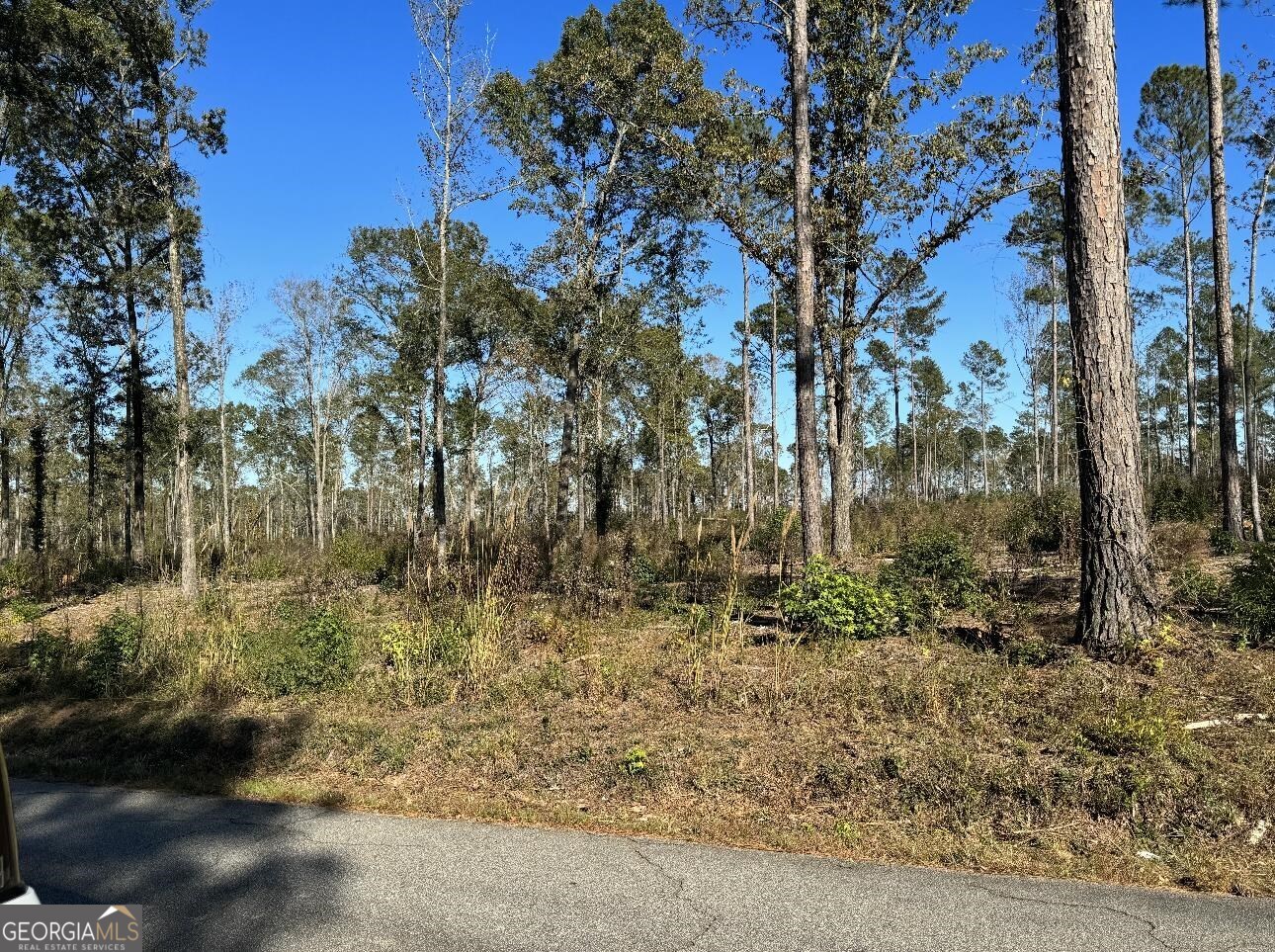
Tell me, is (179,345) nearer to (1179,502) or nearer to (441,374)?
(441,374)

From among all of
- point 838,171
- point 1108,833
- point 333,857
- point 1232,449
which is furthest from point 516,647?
point 1232,449

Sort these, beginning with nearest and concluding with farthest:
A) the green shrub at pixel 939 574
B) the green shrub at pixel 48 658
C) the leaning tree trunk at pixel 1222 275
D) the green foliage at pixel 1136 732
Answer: the green foliage at pixel 1136 732
the green shrub at pixel 939 574
the green shrub at pixel 48 658
the leaning tree trunk at pixel 1222 275

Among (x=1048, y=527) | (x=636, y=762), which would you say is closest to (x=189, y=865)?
(x=636, y=762)

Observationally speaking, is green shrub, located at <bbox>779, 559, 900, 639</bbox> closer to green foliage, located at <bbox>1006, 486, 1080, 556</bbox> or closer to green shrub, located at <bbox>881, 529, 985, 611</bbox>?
green shrub, located at <bbox>881, 529, 985, 611</bbox>

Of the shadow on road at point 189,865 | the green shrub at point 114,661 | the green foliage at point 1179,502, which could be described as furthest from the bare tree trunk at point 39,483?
the green foliage at point 1179,502

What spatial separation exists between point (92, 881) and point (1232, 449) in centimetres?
1627

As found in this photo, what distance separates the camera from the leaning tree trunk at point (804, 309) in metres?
9.51

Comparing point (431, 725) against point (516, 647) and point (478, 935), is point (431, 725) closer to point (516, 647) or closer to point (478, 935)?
point (516, 647)

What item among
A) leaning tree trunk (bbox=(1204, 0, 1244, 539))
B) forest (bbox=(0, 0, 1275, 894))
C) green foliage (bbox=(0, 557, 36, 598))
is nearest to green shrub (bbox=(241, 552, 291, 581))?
forest (bbox=(0, 0, 1275, 894))

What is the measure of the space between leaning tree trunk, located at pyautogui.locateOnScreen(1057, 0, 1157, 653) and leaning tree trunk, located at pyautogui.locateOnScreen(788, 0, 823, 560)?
3493 millimetres

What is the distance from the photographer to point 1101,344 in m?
6.18

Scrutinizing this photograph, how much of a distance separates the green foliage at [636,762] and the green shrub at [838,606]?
2.82 metres

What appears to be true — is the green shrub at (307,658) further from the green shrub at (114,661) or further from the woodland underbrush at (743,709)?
the green shrub at (114,661)

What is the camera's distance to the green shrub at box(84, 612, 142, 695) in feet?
27.0
